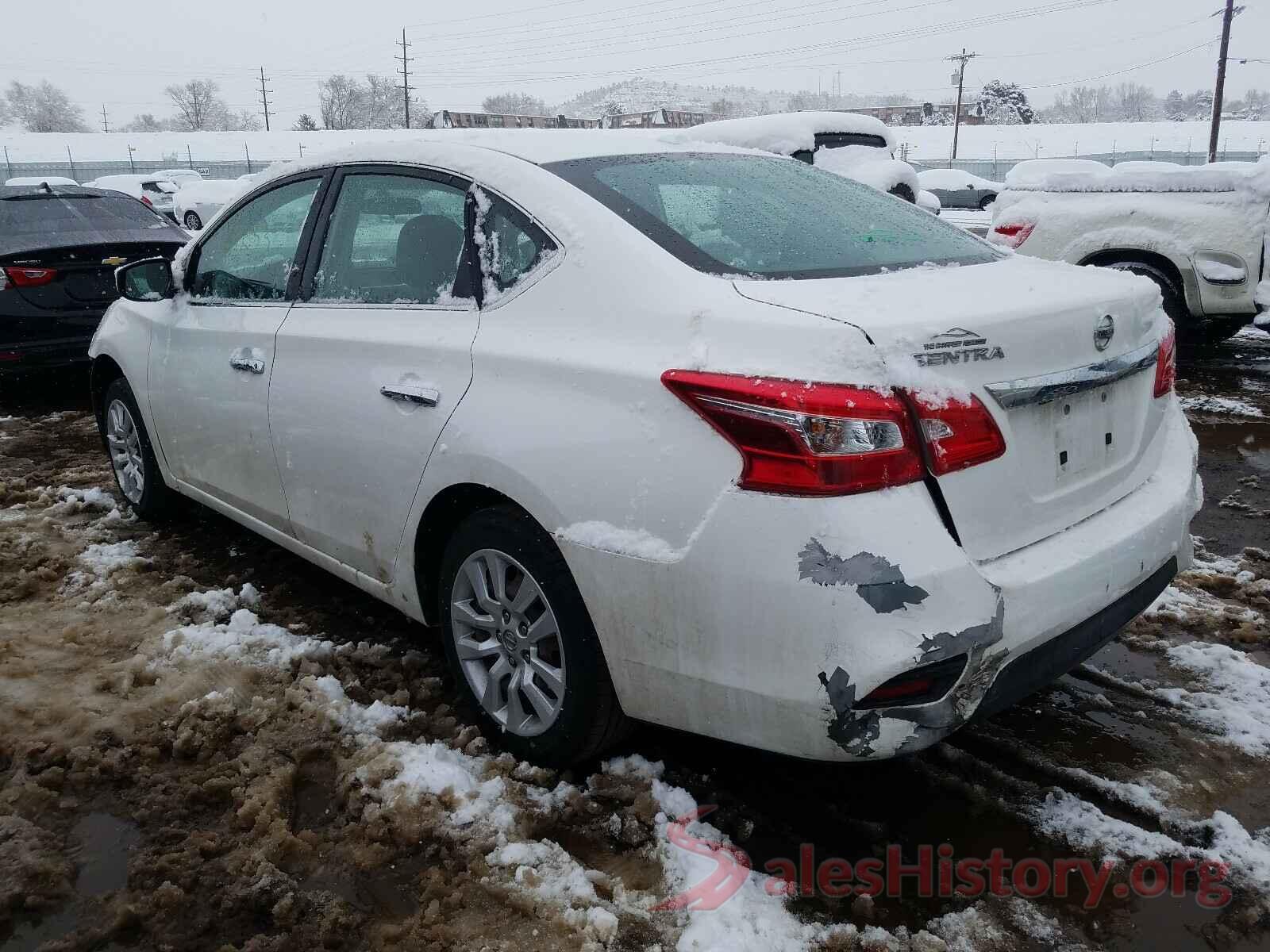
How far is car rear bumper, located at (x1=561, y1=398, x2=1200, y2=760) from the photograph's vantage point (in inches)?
71.7

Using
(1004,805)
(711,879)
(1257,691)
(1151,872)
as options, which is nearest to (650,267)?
(711,879)

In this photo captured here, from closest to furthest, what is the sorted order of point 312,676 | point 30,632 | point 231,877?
point 231,877 → point 312,676 → point 30,632

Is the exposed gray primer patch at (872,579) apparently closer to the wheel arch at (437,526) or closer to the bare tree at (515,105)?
the wheel arch at (437,526)

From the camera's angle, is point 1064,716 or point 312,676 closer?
point 1064,716

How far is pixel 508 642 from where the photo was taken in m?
2.53

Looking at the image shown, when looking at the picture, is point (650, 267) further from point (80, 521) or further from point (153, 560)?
point (80, 521)

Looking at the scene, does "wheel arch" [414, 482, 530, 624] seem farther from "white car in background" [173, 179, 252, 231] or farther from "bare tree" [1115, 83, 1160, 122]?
"bare tree" [1115, 83, 1160, 122]

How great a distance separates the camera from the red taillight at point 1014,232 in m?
7.54

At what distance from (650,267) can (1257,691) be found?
222 cm

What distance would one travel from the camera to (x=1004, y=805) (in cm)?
238

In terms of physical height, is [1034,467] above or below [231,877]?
above

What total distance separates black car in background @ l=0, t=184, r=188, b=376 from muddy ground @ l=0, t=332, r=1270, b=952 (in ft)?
12.4

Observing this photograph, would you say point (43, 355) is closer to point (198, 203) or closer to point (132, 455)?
point (132, 455)

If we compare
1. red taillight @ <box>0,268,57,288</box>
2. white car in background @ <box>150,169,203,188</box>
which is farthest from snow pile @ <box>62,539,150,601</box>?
white car in background @ <box>150,169,203,188</box>
